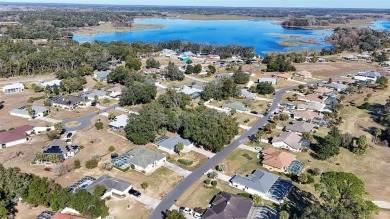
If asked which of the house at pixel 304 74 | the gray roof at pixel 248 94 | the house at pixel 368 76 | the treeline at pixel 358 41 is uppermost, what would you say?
the treeline at pixel 358 41

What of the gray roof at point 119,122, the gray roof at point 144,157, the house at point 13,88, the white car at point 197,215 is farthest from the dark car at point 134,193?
the house at point 13,88

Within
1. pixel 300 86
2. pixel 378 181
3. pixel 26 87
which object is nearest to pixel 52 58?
pixel 26 87

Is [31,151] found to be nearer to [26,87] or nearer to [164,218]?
[164,218]

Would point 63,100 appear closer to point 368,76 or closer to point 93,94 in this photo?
point 93,94

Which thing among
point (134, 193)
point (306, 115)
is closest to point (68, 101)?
point (134, 193)

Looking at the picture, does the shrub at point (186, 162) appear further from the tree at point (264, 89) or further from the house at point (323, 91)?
the house at point (323, 91)
